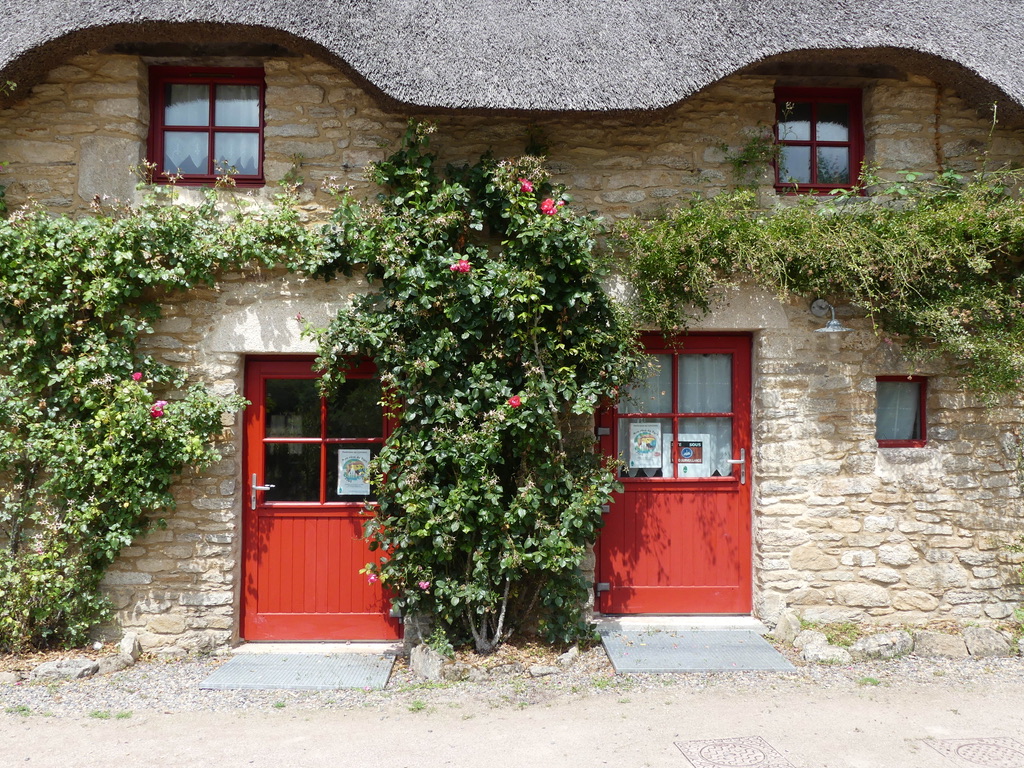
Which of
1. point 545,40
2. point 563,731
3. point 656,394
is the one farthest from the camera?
point 656,394

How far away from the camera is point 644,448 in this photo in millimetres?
4934

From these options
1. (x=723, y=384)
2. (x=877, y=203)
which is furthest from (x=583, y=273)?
(x=877, y=203)

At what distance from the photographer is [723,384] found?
4957mm

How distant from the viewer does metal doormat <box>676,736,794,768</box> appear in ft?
10.4

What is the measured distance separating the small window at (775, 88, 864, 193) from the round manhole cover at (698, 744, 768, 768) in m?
3.49

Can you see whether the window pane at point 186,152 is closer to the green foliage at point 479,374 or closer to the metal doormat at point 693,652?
the green foliage at point 479,374

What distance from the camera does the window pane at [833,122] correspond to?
5.01 meters

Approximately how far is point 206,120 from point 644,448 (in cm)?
358

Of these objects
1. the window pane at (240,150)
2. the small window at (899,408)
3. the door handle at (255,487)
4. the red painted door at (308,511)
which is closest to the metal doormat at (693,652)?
the red painted door at (308,511)

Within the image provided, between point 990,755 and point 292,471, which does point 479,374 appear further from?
point 990,755

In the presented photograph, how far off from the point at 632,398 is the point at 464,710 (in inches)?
85.5

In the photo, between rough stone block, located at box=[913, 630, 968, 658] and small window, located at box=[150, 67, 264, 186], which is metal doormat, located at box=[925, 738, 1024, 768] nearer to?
rough stone block, located at box=[913, 630, 968, 658]

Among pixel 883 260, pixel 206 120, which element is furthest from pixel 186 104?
pixel 883 260

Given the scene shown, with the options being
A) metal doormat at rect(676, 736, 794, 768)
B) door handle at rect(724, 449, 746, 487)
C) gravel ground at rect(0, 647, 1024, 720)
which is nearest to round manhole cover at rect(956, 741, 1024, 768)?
gravel ground at rect(0, 647, 1024, 720)
